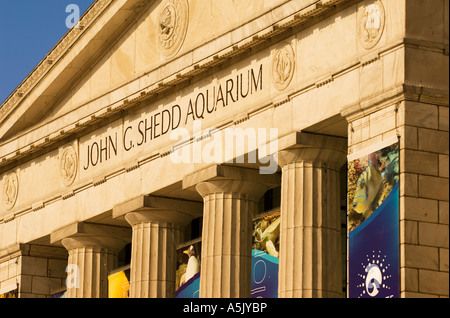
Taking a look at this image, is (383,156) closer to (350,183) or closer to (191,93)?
(350,183)

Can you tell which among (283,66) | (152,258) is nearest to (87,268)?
(152,258)

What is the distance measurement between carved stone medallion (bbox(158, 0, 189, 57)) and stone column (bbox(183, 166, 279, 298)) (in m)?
5.28

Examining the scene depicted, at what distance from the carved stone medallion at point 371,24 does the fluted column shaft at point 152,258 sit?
1306 centimetres

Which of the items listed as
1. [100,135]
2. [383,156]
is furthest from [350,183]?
[100,135]

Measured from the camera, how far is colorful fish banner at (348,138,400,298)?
1831 inches

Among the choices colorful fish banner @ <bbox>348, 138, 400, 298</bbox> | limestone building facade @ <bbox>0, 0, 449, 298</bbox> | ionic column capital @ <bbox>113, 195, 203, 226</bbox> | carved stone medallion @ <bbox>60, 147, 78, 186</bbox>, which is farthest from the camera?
carved stone medallion @ <bbox>60, 147, 78, 186</bbox>

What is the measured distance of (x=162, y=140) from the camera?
57875mm

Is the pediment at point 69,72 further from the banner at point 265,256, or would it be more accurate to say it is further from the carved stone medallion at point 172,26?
the banner at point 265,256

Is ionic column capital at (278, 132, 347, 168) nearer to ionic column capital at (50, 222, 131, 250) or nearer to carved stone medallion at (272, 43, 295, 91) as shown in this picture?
carved stone medallion at (272, 43, 295, 91)

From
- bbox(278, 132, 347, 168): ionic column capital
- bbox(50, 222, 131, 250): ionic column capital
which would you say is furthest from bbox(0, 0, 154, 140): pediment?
bbox(278, 132, 347, 168): ionic column capital

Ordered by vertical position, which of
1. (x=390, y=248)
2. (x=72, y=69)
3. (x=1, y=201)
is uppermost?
(x=72, y=69)

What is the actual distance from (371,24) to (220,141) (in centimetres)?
815

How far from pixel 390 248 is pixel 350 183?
10.0 ft

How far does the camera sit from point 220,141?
54.9m
